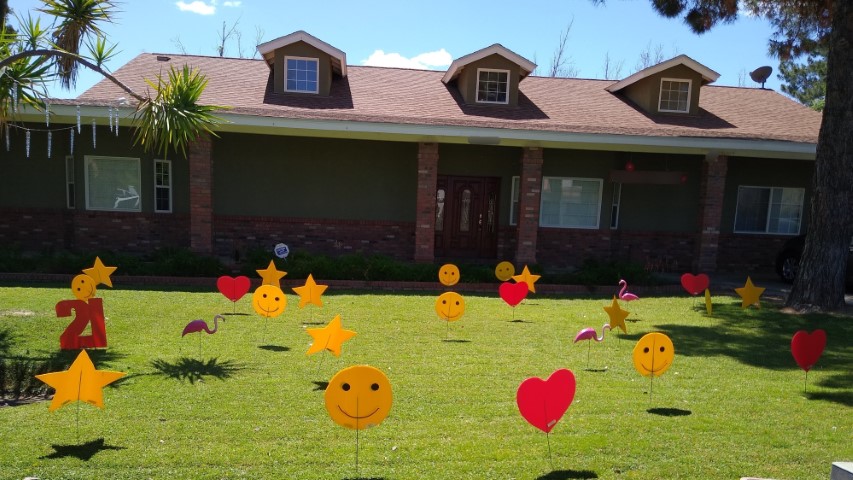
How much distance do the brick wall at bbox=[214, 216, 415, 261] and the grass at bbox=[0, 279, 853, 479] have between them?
Answer: 21.1 ft

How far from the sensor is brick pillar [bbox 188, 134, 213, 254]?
14320 mm

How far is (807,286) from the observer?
11664mm

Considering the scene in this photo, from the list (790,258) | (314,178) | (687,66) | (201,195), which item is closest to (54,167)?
(201,195)

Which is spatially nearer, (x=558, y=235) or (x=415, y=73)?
(x=558, y=235)

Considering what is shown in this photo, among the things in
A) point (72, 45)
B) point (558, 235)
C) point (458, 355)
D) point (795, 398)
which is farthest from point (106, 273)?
point (558, 235)

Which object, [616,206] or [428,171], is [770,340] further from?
[616,206]

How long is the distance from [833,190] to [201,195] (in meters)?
13.1

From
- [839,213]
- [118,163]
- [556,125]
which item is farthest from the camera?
[118,163]

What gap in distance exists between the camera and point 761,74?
72.5 ft

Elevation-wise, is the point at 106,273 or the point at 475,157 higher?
the point at 475,157

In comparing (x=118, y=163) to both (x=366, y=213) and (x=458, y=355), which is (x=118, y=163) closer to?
(x=366, y=213)

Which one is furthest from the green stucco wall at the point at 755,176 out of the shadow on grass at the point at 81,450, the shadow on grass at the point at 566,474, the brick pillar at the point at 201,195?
the shadow on grass at the point at 81,450

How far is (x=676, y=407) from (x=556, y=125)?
9.95 metres

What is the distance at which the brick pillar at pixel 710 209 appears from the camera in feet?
51.9
